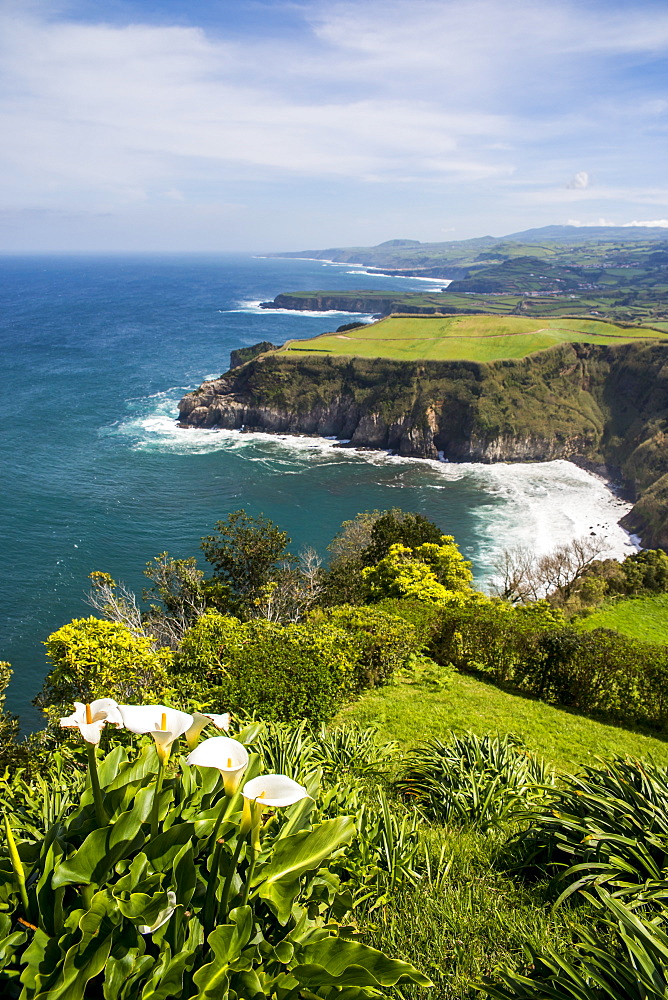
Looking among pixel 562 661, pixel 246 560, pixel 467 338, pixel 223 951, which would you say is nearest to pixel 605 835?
pixel 223 951

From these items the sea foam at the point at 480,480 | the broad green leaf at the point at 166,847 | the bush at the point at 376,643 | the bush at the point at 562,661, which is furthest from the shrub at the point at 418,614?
the sea foam at the point at 480,480

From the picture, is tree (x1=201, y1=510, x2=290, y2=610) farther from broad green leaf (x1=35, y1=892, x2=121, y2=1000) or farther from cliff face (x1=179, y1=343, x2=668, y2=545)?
cliff face (x1=179, y1=343, x2=668, y2=545)

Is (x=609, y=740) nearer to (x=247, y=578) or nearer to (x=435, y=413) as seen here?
(x=247, y=578)

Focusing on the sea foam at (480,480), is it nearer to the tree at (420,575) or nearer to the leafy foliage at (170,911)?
the tree at (420,575)

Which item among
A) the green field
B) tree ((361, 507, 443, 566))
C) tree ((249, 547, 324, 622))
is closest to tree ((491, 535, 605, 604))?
tree ((361, 507, 443, 566))

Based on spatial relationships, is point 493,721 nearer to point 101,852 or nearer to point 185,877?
point 185,877
